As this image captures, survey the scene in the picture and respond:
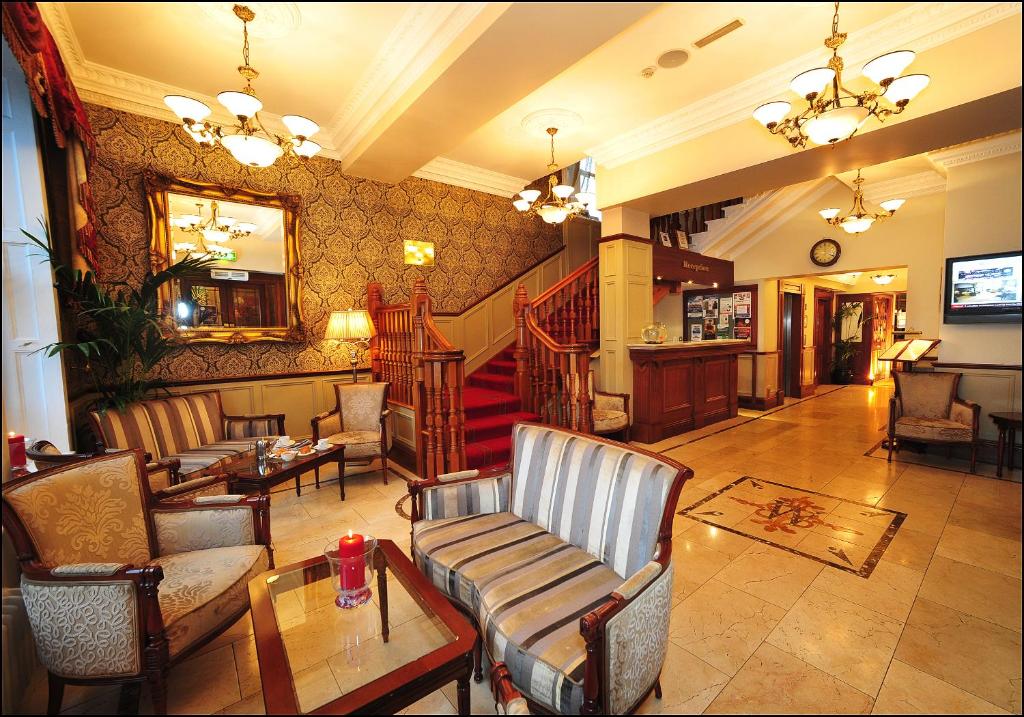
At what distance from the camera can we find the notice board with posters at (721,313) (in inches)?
305

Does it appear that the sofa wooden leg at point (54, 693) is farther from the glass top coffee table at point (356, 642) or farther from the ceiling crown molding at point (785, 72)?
the ceiling crown molding at point (785, 72)

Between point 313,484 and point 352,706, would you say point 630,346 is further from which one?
point 352,706

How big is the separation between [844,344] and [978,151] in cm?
719

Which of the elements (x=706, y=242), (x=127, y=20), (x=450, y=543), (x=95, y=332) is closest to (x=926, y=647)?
(x=450, y=543)

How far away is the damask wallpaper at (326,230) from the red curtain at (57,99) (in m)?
0.60

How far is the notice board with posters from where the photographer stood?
7734mm

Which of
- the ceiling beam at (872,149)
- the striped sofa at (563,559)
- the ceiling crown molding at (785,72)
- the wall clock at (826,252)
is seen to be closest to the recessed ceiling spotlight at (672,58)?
the ceiling crown molding at (785,72)

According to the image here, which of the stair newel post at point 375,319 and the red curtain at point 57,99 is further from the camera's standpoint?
the stair newel post at point 375,319

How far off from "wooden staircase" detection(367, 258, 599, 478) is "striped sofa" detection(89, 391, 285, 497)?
130 centimetres

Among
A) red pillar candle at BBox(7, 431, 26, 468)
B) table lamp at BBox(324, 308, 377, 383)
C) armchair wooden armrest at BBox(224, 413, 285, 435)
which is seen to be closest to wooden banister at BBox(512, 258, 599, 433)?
table lamp at BBox(324, 308, 377, 383)

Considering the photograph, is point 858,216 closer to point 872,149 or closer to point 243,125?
point 872,149

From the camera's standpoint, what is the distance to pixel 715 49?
317 cm

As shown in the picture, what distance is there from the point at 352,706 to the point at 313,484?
10.6 ft

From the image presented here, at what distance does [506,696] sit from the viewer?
1.10 metres
